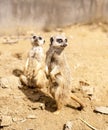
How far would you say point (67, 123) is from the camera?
22.1 ft

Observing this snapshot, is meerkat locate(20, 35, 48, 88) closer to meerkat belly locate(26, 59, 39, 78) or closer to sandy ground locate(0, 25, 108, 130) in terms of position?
meerkat belly locate(26, 59, 39, 78)

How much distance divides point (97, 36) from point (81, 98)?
2.94 meters

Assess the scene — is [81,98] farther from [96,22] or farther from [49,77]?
[96,22]

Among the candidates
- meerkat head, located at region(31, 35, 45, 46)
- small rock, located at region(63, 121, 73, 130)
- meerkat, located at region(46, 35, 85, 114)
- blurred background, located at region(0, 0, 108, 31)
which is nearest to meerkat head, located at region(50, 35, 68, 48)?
meerkat, located at region(46, 35, 85, 114)

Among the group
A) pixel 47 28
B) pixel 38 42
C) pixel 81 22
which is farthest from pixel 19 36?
pixel 38 42

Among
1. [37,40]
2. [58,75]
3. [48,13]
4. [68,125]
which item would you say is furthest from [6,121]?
[48,13]

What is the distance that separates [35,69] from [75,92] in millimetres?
818

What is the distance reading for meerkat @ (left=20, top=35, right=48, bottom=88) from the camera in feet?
24.7

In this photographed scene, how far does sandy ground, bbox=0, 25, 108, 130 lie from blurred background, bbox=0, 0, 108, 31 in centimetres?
33

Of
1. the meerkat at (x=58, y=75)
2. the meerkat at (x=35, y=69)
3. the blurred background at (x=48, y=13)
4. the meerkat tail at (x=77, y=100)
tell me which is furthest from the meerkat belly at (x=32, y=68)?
the blurred background at (x=48, y=13)

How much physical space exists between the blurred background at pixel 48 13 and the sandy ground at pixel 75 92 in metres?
0.33

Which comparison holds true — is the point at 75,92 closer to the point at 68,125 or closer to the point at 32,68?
the point at 32,68

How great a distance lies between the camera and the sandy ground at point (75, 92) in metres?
6.86

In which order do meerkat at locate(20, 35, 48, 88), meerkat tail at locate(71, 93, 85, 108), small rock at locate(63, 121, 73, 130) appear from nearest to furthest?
small rock at locate(63, 121, 73, 130)
meerkat tail at locate(71, 93, 85, 108)
meerkat at locate(20, 35, 48, 88)
